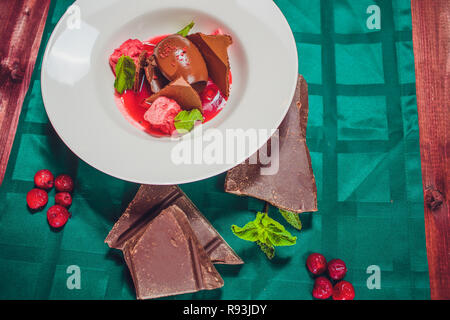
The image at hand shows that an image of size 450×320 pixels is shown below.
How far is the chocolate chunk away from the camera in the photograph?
1541mm

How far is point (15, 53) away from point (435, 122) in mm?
2022

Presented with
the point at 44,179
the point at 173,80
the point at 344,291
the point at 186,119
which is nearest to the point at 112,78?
the point at 173,80

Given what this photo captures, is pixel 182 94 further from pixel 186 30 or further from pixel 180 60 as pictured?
pixel 186 30

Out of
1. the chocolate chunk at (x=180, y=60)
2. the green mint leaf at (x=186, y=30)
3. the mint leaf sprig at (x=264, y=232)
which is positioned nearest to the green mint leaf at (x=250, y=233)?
the mint leaf sprig at (x=264, y=232)

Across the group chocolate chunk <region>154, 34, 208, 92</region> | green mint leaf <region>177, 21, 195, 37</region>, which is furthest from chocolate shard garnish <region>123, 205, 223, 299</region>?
green mint leaf <region>177, 21, 195, 37</region>

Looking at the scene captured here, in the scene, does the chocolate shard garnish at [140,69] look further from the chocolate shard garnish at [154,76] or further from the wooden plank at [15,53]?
the wooden plank at [15,53]

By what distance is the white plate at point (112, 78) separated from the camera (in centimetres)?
142

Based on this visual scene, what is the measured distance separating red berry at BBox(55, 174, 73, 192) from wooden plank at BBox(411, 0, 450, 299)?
156cm

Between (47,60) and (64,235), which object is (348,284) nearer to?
(64,235)

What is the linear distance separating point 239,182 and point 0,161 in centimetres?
109

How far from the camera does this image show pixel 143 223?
62.0 inches

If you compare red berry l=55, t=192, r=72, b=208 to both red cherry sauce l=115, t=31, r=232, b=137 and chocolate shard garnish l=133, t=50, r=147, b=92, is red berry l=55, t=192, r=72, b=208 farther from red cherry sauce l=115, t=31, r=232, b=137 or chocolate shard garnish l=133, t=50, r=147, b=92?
Result: chocolate shard garnish l=133, t=50, r=147, b=92

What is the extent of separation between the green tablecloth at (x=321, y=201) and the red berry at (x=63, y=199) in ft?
0.11
